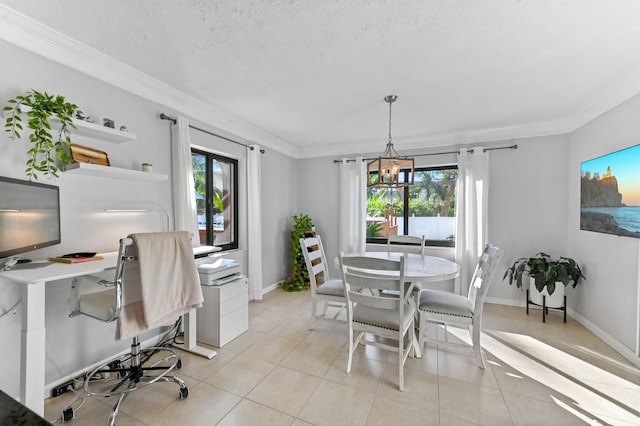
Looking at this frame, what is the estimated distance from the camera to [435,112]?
10.2 feet

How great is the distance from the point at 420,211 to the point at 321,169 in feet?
5.85

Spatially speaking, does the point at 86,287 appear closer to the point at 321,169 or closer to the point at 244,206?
the point at 244,206

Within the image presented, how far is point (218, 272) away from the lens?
2584 mm

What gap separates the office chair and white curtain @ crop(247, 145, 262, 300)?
183 cm

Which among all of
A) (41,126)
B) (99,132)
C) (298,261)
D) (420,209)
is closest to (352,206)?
(420,209)

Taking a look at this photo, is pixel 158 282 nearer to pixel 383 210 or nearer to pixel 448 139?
pixel 383 210

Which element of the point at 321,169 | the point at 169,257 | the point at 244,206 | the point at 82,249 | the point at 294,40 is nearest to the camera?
the point at 169,257

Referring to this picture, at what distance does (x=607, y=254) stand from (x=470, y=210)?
138 cm

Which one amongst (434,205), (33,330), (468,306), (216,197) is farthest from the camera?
(434,205)

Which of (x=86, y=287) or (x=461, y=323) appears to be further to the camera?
(x=461, y=323)

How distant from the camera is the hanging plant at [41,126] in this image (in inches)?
63.5

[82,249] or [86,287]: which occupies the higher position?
[82,249]

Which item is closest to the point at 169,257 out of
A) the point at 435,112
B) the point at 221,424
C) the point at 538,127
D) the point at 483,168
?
the point at 221,424

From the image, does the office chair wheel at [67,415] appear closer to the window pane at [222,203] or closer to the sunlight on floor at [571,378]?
the window pane at [222,203]
